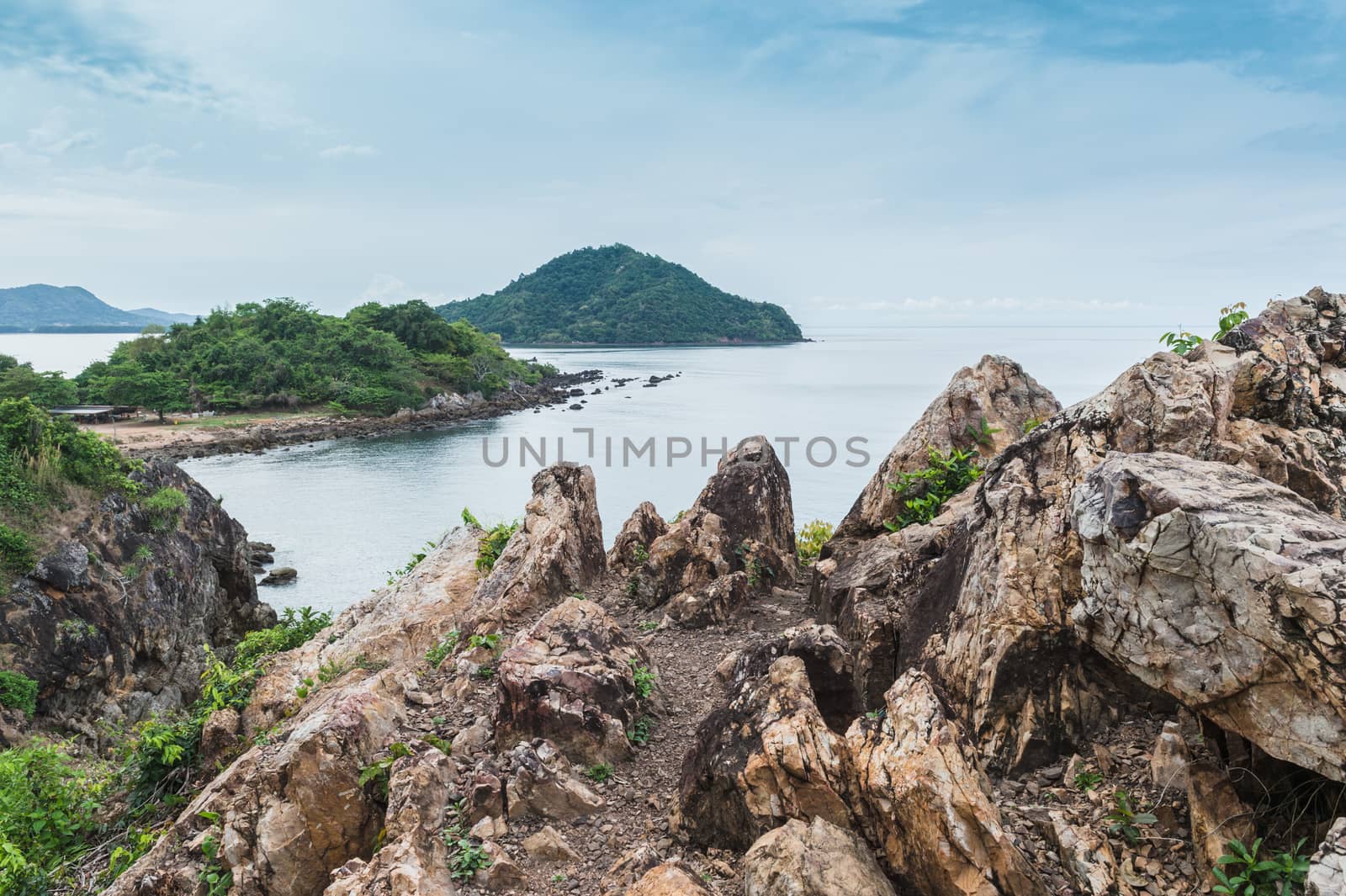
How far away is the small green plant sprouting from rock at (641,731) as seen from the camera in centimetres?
699

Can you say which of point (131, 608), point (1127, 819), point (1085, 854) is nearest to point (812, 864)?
point (1085, 854)

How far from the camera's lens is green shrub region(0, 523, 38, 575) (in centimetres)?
1719

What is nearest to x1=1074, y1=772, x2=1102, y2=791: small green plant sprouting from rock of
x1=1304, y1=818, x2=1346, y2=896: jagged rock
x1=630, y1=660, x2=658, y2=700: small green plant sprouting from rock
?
x1=1304, y1=818, x2=1346, y2=896: jagged rock

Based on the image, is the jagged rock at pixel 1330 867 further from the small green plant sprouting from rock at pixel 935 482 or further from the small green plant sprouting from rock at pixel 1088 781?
the small green plant sprouting from rock at pixel 935 482

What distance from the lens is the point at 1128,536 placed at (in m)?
4.39

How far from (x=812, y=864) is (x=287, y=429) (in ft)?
208

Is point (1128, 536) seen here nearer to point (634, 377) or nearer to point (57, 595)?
point (57, 595)

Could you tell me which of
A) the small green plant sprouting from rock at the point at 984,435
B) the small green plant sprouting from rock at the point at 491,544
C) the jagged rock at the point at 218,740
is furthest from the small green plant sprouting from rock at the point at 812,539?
the jagged rock at the point at 218,740

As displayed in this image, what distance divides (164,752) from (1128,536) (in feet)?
30.7

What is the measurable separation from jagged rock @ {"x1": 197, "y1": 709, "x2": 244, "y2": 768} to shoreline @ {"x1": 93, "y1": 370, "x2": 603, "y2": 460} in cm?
4211

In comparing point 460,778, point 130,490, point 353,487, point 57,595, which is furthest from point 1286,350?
point 353,487

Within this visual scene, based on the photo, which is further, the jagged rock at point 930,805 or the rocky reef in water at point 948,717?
the jagged rock at point 930,805

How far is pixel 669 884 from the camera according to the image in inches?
188

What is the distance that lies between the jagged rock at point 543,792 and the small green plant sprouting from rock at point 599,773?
0.59 feet
